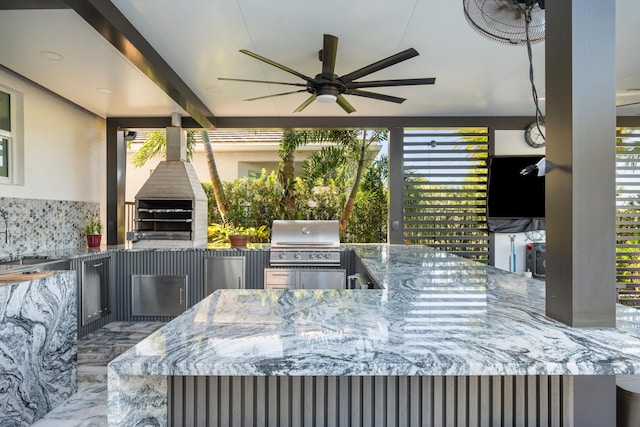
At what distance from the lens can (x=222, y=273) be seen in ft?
14.1

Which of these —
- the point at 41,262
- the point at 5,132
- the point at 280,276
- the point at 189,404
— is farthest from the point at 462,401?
the point at 5,132

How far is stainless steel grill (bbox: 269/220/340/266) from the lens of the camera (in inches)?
168

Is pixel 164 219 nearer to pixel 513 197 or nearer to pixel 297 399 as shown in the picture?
pixel 297 399

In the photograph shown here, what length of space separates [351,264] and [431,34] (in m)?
2.45

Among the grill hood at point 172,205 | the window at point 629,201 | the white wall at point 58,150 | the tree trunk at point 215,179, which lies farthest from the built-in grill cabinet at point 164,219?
the window at point 629,201

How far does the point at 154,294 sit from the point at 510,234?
4475mm

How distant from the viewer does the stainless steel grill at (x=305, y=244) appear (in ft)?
14.0

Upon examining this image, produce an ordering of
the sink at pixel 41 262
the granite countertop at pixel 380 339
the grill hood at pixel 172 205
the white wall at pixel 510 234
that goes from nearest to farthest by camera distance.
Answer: the granite countertop at pixel 380 339, the sink at pixel 41 262, the grill hood at pixel 172 205, the white wall at pixel 510 234

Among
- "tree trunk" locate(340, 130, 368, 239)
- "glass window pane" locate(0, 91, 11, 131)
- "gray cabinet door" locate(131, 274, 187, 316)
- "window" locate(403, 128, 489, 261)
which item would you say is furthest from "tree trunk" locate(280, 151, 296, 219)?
"glass window pane" locate(0, 91, 11, 131)

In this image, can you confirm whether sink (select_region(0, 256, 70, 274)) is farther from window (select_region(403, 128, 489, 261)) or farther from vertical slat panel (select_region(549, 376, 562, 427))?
window (select_region(403, 128, 489, 261))

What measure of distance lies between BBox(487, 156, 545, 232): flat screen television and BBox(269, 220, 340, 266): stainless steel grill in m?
2.09

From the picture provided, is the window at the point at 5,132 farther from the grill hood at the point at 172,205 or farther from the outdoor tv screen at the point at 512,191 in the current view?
the outdoor tv screen at the point at 512,191

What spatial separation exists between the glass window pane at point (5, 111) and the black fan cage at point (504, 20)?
3.83 m

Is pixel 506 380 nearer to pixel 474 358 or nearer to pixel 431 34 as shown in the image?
pixel 474 358
